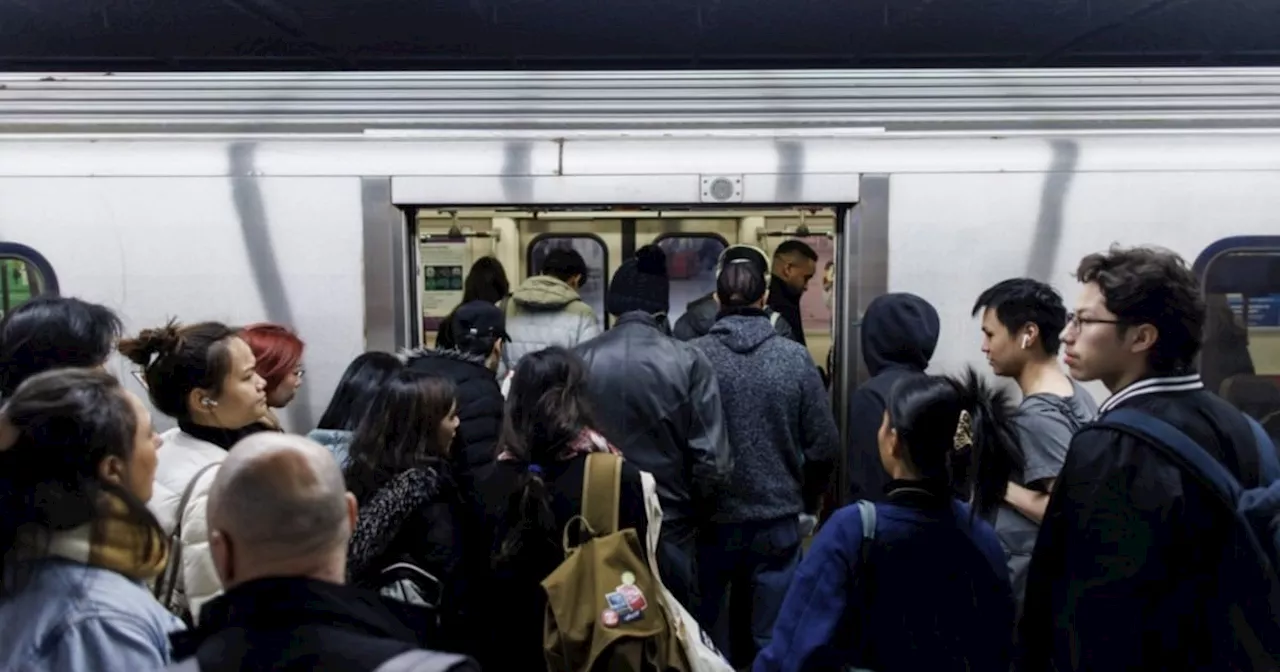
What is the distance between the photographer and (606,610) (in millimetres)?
2320

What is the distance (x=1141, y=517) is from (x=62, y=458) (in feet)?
5.88

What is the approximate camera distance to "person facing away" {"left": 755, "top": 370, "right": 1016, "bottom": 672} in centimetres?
201

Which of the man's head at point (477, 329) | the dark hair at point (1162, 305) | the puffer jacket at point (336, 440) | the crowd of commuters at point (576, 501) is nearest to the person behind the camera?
the crowd of commuters at point (576, 501)

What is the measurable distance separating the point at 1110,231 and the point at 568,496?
2296 millimetres

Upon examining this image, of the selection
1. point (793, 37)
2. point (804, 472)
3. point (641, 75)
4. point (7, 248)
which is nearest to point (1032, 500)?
point (804, 472)

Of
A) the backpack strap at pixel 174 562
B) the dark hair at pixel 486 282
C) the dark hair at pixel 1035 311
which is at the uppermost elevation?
the dark hair at pixel 486 282

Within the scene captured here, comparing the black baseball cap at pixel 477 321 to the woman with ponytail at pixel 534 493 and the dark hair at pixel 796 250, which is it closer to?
the woman with ponytail at pixel 534 493

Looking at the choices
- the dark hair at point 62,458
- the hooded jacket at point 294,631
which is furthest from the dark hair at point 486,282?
the hooded jacket at point 294,631

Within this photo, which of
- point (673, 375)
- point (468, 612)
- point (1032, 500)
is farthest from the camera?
point (673, 375)

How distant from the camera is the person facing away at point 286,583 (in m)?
1.22

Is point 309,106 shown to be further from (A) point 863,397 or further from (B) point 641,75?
(A) point 863,397

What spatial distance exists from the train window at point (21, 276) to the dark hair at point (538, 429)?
2022 millimetres

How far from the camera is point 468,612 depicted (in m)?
2.38

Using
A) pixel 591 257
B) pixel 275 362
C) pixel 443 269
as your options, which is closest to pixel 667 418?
pixel 275 362
